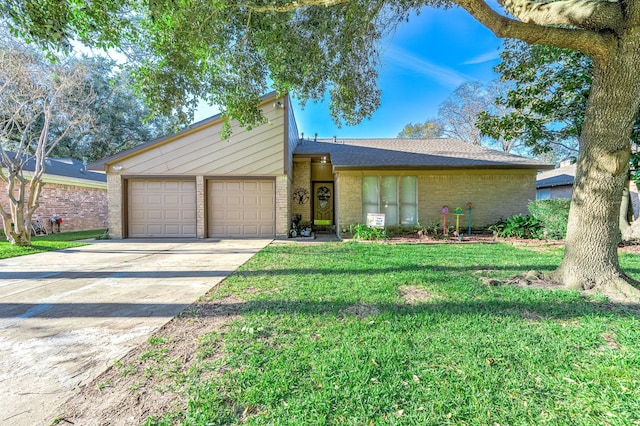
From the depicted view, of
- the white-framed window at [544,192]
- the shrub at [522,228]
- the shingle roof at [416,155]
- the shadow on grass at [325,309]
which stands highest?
the shingle roof at [416,155]

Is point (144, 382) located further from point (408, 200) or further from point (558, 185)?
point (558, 185)

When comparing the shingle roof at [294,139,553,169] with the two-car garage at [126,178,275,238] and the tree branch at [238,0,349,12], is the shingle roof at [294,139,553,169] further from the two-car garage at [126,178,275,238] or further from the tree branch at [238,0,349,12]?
the tree branch at [238,0,349,12]

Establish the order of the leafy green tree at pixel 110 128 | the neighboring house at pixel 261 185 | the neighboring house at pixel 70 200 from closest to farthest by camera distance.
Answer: the neighboring house at pixel 261 185 → the neighboring house at pixel 70 200 → the leafy green tree at pixel 110 128

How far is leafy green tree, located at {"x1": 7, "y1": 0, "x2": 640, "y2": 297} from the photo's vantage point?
3529 mm

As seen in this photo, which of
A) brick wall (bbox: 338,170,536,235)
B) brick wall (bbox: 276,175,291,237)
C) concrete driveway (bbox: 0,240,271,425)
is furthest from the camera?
brick wall (bbox: 338,170,536,235)

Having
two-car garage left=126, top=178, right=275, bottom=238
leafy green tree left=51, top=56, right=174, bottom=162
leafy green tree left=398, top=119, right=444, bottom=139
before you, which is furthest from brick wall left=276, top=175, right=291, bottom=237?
leafy green tree left=398, top=119, right=444, bottom=139

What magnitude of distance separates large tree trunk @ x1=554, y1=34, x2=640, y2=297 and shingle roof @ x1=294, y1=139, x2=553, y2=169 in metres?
6.28

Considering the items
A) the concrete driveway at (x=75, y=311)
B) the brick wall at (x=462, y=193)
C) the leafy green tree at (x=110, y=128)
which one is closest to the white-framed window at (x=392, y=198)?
the brick wall at (x=462, y=193)

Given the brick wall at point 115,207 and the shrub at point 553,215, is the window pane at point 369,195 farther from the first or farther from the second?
the brick wall at point 115,207

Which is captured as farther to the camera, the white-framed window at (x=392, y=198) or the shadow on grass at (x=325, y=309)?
the white-framed window at (x=392, y=198)

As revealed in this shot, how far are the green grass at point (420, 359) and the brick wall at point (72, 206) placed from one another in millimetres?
14298

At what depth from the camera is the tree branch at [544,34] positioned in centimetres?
344

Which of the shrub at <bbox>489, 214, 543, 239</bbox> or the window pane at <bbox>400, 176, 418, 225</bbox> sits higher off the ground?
the window pane at <bbox>400, 176, 418, 225</bbox>

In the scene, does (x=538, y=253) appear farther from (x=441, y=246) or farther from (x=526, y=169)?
(x=526, y=169)
